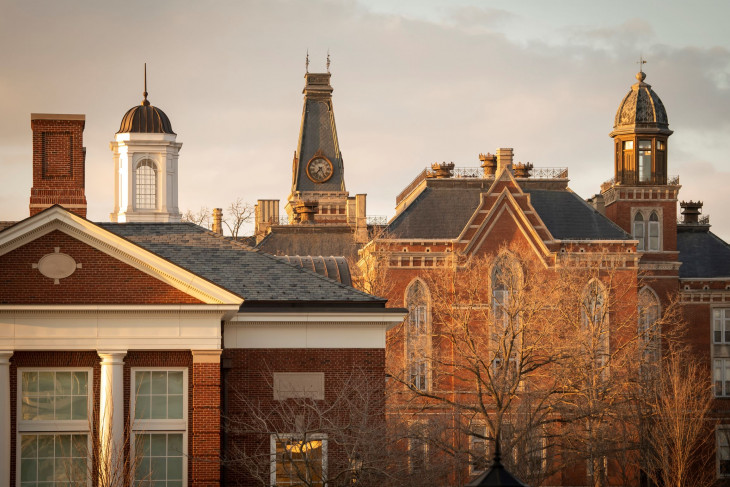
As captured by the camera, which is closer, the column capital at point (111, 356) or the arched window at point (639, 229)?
the column capital at point (111, 356)

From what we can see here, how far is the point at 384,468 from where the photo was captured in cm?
3494

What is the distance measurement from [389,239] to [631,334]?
13.0m

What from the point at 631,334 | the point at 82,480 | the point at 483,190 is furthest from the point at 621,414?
the point at 82,480

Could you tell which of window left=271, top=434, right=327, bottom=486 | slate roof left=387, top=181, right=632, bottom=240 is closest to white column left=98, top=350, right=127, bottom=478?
window left=271, top=434, right=327, bottom=486

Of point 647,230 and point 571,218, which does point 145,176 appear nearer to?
point 571,218

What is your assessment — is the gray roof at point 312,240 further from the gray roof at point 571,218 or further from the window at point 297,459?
the window at point 297,459

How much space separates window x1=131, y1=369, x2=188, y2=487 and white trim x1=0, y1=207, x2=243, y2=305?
230cm

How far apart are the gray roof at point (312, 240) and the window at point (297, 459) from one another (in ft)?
160

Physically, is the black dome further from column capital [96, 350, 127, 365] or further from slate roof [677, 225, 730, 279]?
slate roof [677, 225, 730, 279]

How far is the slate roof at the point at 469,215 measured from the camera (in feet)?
246

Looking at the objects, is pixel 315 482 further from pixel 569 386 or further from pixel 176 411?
pixel 569 386

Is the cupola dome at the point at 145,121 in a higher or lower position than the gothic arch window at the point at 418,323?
higher

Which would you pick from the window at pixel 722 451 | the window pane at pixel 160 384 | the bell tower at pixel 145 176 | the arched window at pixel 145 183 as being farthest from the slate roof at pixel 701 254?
the window pane at pixel 160 384

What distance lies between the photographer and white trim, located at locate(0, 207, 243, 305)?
35.2 metres
